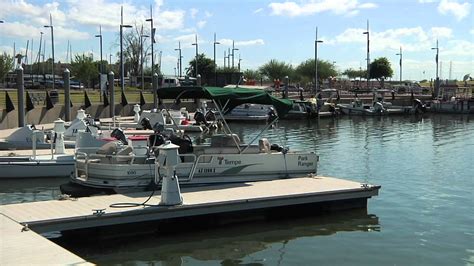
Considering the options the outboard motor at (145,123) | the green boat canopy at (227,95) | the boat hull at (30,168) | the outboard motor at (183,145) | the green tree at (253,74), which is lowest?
the boat hull at (30,168)

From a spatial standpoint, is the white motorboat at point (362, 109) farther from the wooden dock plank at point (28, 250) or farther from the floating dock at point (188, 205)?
the wooden dock plank at point (28, 250)

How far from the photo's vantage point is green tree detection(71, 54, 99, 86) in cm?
9062

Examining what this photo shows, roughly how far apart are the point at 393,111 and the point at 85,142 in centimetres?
4990

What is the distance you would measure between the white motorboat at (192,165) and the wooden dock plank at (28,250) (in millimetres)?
3590

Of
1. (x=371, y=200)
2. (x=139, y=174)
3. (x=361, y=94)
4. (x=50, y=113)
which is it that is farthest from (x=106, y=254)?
(x=361, y=94)

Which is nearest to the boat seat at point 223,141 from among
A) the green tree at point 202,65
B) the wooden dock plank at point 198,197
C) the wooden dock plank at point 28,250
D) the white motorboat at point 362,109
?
the wooden dock plank at point 198,197

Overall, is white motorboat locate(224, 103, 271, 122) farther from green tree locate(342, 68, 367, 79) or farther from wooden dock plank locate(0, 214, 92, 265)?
green tree locate(342, 68, 367, 79)

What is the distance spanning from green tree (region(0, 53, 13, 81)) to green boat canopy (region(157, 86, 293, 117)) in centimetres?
6842

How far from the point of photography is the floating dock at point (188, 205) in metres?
10.6

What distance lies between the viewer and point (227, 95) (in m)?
15.1

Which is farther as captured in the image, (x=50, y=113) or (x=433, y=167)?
(x=50, y=113)

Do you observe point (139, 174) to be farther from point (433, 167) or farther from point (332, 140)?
point (332, 140)

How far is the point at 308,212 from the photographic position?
13.6 meters

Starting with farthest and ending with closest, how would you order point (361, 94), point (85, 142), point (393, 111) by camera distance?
point (361, 94)
point (393, 111)
point (85, 142)
